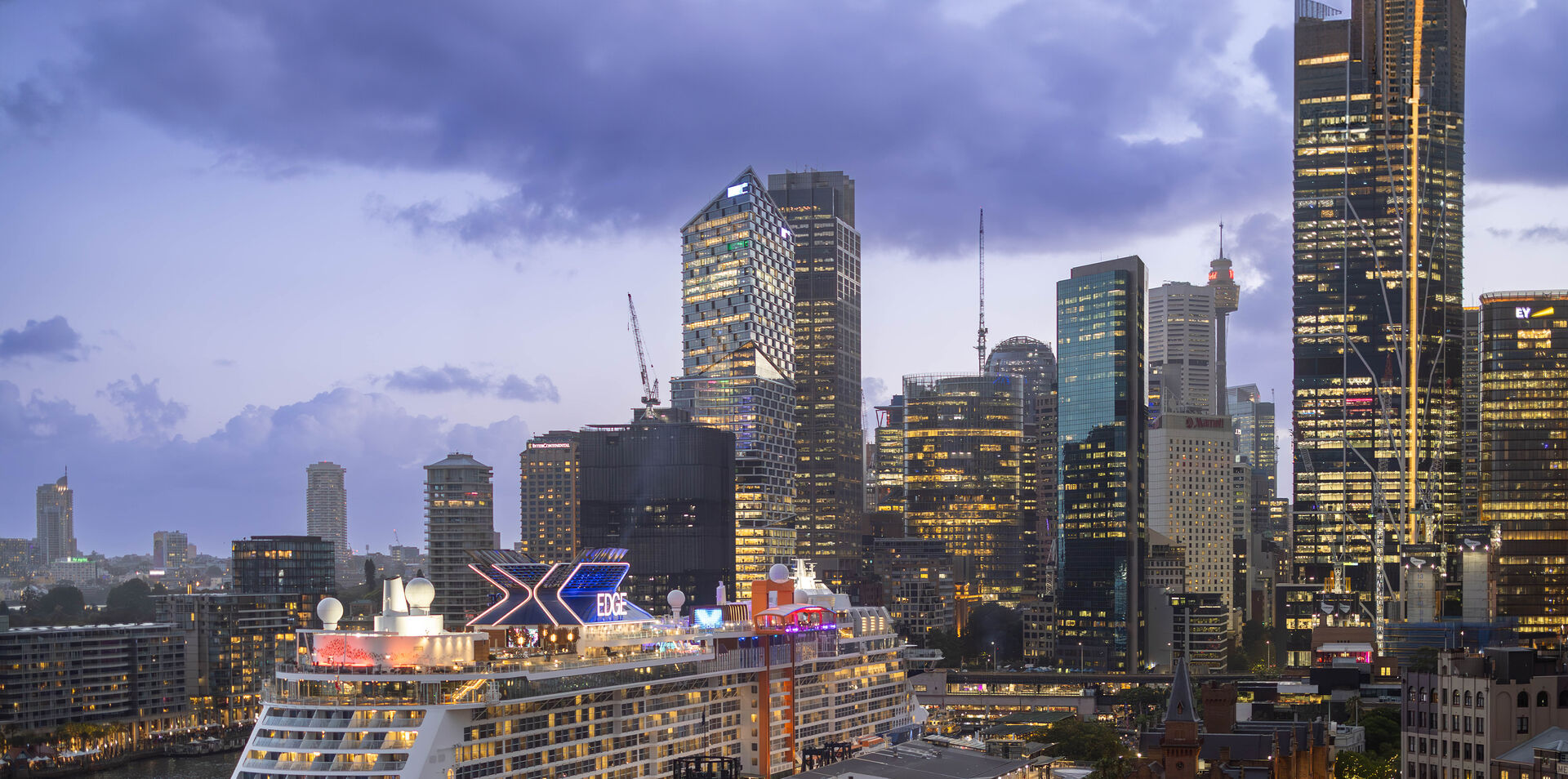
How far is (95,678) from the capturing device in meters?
169

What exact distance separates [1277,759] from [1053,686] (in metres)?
112

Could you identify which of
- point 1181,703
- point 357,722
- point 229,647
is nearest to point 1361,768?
point 1181,703

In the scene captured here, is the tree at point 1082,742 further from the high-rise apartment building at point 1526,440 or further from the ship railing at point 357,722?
the high-rise apartment building at point 1526,440

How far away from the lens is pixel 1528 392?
173 m

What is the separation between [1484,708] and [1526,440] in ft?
404

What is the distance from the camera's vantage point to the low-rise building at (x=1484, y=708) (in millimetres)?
65250

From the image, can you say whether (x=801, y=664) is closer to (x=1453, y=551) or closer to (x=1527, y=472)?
(x=1527, y=472)

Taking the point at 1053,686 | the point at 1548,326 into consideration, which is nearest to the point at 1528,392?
the point at 1548,326

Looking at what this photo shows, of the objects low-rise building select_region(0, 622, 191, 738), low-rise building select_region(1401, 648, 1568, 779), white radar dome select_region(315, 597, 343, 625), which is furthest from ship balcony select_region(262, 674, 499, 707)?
low-rise building select_region(0, 622, 191, 738)

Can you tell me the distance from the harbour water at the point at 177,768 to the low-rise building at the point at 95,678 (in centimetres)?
1216

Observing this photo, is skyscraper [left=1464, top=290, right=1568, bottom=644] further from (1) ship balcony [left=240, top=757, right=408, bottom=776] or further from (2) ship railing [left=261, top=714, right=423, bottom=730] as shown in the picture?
(1) ship balcony [left=240, top=757, right=408, bottom=776]

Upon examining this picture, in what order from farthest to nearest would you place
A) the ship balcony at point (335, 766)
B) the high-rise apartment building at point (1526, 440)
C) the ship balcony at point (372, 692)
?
the high-rise apartment building at point (1526, 440)
the ship balcony at point (372, 692)
the ship balcony at point (335, 766)

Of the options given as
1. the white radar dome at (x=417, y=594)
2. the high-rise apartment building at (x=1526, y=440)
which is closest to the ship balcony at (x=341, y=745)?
the white radar dome at (x=417, y=594)

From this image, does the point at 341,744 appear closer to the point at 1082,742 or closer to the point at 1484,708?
the point at 1484,708
